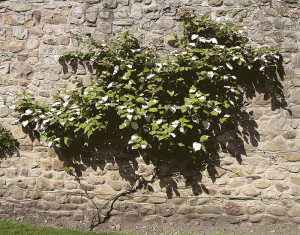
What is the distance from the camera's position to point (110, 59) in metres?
2.99

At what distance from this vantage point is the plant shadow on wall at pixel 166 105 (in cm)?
284

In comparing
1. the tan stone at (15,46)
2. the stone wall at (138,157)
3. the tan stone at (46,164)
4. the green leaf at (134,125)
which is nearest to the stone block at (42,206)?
the stone wall at (138,157)

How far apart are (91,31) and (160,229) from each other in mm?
2880

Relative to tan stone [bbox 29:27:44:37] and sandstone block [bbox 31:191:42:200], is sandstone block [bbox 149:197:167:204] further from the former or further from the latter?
tan stone [bbox 29:27:44:37]

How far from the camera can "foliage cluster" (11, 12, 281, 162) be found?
2.81m

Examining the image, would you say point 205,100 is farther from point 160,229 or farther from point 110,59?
point 160,229

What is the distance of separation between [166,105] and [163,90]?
20cm

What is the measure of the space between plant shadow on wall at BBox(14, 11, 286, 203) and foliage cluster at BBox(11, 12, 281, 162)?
13 millimetres

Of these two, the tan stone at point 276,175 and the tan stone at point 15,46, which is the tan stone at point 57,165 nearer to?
the tan stone at point 15,46

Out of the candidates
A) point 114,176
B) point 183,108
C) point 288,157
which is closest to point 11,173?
point 114,176

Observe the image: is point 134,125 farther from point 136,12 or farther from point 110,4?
point 110,4

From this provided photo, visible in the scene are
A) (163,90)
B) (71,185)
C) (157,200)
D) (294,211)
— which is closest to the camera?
(163,90)

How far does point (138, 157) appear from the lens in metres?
3.10

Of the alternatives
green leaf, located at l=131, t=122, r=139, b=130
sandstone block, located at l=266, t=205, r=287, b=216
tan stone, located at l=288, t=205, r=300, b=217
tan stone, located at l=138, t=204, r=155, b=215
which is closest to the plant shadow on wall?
green leaf, located at l=131, t=122, r=139, b=130
